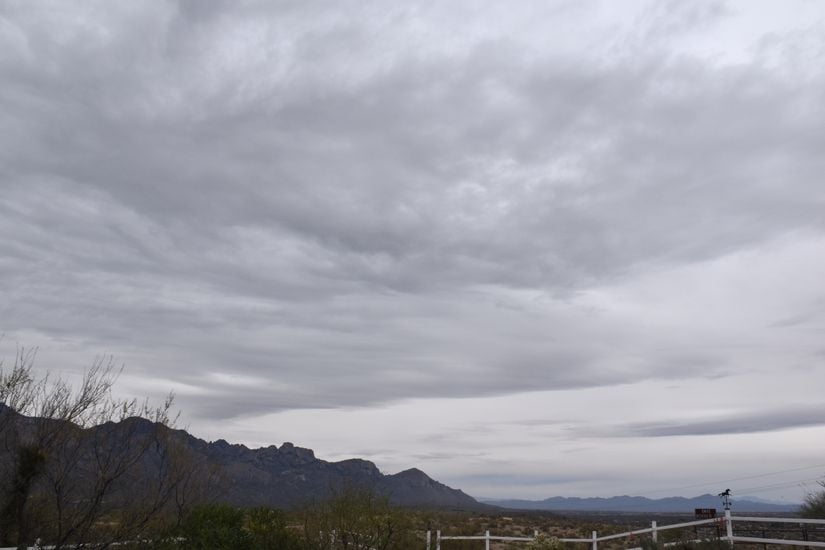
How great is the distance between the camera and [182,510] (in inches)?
691

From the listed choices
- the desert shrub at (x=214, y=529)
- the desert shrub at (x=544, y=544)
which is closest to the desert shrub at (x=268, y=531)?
the desert shrub at (x=214, y=529)

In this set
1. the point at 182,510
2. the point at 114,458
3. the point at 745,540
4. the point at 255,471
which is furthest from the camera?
the point at 255,471

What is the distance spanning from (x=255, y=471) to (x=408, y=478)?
39.7 meters

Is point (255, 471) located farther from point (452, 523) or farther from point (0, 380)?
point (0, 380)

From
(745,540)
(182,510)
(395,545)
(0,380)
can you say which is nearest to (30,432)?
(0,380)

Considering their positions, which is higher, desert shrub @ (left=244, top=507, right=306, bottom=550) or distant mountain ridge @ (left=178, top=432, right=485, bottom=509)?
distant mountain ridge @ (left=178, top=432, right=485, bottom=509)

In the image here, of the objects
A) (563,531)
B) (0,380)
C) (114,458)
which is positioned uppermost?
(0,380)

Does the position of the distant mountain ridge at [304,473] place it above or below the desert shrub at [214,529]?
above

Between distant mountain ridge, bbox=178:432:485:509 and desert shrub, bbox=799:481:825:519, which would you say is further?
distant mountain ridge, bbox=178:432:485:509

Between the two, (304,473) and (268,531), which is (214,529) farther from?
(304,473)

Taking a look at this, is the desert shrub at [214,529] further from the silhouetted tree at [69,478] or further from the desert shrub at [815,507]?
the desert shrub at [815,507]

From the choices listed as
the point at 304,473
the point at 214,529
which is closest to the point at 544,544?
the point at 214,529

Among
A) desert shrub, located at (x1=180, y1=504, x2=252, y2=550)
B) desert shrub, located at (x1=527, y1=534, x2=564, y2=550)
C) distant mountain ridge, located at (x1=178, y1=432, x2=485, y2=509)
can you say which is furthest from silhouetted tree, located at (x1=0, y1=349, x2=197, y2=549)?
distant mountain ridge, located at (x1=178, y1=432, x2=485, y2=509)

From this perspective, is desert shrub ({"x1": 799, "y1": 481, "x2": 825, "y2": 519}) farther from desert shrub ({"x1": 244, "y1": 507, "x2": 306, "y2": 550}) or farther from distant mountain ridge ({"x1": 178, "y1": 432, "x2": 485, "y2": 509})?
distant mountain ridge ({"x1": 178, "y1": 432, "x2": 485, "y2": 509})
